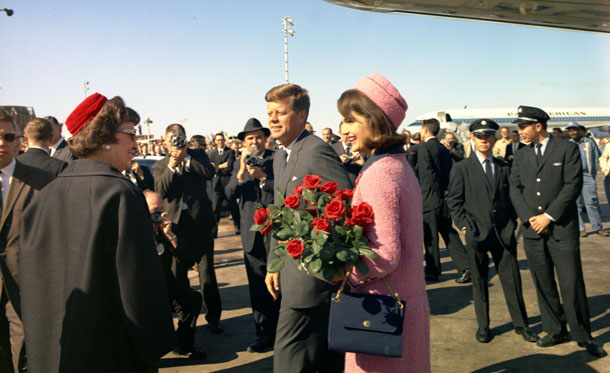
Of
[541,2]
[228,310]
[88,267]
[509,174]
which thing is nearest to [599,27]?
[541,2]

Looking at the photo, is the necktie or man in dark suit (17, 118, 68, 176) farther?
the necktie

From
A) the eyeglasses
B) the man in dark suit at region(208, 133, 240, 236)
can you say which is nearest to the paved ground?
the eyeglasses

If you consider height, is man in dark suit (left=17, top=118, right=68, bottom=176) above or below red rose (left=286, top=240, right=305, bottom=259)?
above

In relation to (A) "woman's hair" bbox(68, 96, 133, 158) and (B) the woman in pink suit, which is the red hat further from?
(B) the woman in pink suit

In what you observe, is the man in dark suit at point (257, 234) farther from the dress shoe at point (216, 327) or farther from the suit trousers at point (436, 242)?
the suit trousers at point (436, 242)

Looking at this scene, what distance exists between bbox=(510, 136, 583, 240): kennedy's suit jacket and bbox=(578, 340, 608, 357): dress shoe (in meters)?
0.98

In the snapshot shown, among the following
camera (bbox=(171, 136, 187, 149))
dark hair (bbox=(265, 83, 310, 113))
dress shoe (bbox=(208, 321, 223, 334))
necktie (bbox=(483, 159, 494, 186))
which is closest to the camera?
dark hair (bbox=(265, 83, 310, 113))

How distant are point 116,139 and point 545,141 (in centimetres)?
412

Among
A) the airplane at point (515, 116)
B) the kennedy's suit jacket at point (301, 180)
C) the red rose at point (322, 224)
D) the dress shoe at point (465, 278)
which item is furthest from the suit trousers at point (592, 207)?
the airplane at point (515, 116)

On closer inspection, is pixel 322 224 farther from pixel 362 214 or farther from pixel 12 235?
pixel 12 235

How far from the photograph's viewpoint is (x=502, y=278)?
15.9 feet

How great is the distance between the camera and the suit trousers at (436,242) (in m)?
6.86

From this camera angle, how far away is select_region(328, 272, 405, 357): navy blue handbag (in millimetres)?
2014

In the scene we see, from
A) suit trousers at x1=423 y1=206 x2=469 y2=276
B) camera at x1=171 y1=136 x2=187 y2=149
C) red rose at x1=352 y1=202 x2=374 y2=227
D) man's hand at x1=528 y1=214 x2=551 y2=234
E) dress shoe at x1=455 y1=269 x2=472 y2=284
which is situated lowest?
dress shoe at x1=455 y1=269 x2=472 y2=284
